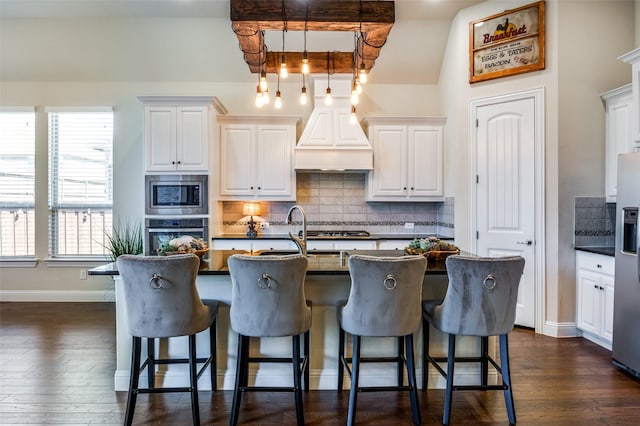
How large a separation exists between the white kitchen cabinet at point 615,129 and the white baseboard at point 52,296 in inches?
233

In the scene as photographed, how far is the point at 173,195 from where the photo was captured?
4.33 meters

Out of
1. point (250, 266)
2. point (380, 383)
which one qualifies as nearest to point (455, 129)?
point (380, 383)

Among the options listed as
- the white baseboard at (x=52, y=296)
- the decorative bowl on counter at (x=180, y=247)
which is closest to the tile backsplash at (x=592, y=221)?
the decorative bowl on counter at (x=180, y=247)


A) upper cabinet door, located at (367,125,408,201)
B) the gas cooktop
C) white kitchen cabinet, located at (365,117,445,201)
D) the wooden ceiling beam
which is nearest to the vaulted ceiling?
white kitchen cabinet, located at (365,117,445,201)

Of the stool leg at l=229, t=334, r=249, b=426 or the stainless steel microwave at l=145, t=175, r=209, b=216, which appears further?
the stainless steel microwave at l=145, t=175, r=209, b=216

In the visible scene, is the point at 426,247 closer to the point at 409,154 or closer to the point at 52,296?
the point at 409,154

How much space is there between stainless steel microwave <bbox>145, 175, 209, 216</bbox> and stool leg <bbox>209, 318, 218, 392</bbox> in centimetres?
213

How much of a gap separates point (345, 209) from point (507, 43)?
271 centimetres

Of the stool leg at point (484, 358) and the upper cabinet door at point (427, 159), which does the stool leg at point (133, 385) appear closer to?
the stool leg at point (484, 358)

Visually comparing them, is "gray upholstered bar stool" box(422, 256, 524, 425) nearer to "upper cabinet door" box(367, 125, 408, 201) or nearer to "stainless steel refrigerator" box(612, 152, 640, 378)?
"stainless steel refrigerator" box(612, 152, 640, 378)

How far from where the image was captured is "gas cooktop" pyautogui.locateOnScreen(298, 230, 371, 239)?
4.53 metres

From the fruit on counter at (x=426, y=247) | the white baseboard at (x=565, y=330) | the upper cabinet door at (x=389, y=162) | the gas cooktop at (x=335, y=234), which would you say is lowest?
the white baseboard at (x=565, y=330)

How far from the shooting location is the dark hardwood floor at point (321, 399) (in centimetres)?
227

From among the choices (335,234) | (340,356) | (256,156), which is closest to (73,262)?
(256,156)
